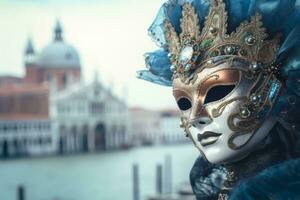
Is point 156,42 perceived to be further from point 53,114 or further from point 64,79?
point 64,79

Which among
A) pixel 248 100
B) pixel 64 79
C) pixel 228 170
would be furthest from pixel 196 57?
pixel 64 79

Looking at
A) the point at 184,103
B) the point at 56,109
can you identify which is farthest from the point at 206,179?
the point at 56,109

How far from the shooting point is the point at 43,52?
140 feet

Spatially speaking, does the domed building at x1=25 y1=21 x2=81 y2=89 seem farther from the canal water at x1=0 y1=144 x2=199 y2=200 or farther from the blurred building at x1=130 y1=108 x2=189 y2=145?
the canal water at x1=0 y1=144 x2=199 y2=200

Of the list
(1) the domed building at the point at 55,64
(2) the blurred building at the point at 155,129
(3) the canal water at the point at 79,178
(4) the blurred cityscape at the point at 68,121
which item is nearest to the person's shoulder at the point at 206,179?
(3) the canal water at the point at 79,178

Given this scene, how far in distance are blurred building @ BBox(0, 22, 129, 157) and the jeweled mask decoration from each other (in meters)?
34.2

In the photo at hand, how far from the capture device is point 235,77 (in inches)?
45.3

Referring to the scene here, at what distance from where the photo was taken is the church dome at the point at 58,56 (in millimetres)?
41656

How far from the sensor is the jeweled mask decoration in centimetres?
115

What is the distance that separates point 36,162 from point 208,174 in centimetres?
3097

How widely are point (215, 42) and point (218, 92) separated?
10 cm

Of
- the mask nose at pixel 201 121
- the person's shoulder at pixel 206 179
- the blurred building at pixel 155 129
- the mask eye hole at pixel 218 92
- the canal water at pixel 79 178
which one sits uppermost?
the mask eye hole at pixel 218 92

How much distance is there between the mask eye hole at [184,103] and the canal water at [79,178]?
32.7 ft

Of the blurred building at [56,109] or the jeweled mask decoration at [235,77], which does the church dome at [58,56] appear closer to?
the blurred building at [56,109]
